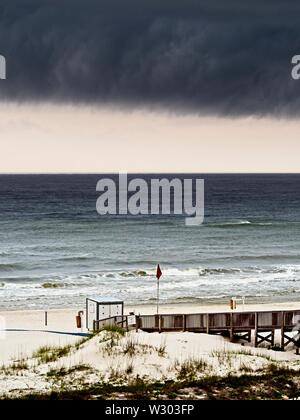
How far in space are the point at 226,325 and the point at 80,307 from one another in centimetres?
1376

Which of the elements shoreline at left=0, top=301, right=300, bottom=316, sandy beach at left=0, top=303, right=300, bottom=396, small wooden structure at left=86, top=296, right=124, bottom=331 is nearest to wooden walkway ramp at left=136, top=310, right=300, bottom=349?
sandy beach at left=0, top=303, right=300, bottom=396

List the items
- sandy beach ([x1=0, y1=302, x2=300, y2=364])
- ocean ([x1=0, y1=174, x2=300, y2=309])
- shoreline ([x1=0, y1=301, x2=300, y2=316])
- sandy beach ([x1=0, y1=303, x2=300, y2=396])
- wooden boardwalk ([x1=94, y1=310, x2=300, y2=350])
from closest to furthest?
sandy beach ([x1=0, y1=303, x2=300, y2=396]), sandy beach ([x1=0, y1=302, x2=300, y2=364]), wooden boardwalk ([x1=94, y1=310, x2=300, y2=350]), shoreline ([x1=0, y1=301, x2=300, y2=316]), ocean ([x1=0, y1=174, x2=300, y2=309])

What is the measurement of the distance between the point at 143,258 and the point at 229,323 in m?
33.3

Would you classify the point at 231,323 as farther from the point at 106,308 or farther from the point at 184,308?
the point at 184,308

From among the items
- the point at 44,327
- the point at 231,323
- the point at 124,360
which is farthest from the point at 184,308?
the point at 124,360

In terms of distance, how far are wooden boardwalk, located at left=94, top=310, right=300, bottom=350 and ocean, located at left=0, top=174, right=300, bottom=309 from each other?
43.7 ft

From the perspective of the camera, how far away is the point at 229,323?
1051 inches

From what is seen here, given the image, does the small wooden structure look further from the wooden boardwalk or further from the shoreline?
the shoreline

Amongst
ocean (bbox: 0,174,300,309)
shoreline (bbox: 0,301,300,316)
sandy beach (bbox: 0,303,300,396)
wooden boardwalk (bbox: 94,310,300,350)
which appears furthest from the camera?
ocean (bbox: 0,174,300,309)

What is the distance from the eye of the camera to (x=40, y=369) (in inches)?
677

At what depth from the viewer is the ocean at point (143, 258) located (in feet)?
141

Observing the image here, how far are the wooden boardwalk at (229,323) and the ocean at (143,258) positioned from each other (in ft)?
43.7

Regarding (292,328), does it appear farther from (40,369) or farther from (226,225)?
(226,225)

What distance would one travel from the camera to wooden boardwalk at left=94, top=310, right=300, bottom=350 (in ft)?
86.5
